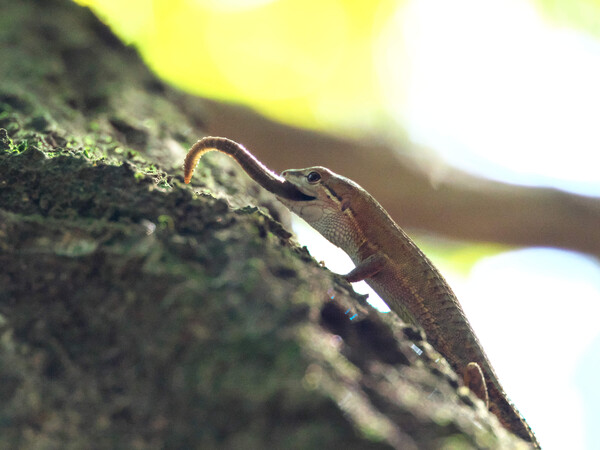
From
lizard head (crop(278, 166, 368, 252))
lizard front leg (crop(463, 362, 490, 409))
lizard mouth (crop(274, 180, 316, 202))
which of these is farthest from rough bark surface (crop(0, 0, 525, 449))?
lizard head (crop(278, 166, 368, 252))

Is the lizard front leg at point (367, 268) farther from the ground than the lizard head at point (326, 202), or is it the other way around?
the lizard head at point (326, 202)

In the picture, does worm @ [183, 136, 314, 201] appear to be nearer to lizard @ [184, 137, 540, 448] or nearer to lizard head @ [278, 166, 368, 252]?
lizard @ [184, 137, 540, 448]

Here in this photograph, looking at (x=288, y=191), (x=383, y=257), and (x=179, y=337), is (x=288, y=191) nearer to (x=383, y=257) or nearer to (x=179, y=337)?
(x=383, y=257)

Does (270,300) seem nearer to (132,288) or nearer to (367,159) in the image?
(132,288)

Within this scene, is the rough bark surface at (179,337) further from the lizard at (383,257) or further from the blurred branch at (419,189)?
the blurred branch at (419,189)

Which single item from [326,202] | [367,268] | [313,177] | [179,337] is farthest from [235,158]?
[179,337]

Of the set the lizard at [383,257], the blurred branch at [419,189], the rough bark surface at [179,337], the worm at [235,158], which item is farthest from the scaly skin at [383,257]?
the blurred branch at [419,189]

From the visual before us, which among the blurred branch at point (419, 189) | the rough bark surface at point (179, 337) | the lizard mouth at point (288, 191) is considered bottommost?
the rough bark surface at point (179, 337)
